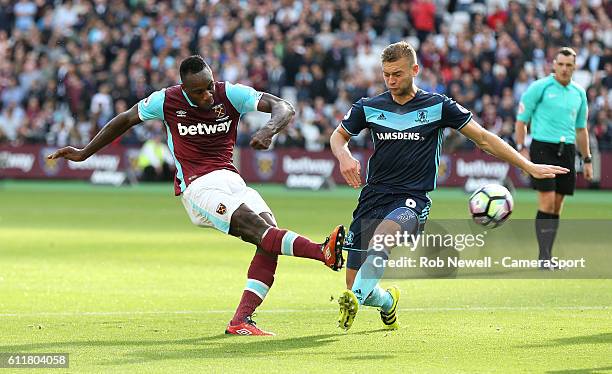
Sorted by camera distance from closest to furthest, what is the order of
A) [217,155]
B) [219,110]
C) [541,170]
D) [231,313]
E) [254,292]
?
[541,170] → [254,292] → [219,110] → [217,155] → [231,313]

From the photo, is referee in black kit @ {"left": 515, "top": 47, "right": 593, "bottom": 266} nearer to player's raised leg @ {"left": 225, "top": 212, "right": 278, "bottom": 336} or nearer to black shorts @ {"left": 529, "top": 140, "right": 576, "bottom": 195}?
black shorts @ {"left": 529, "top": 140, "right": 576, "bottom": 195}

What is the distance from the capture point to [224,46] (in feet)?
111

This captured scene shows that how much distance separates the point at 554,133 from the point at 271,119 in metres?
5.76

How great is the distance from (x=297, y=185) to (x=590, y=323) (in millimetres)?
20383

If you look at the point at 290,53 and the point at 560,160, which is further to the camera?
the point at 290,53

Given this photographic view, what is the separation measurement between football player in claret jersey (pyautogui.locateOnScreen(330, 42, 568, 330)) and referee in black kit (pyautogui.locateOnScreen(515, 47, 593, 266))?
4853 millimetres

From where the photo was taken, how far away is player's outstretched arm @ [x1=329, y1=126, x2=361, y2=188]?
882cm

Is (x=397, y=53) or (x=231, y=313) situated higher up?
(x=397, y=53)

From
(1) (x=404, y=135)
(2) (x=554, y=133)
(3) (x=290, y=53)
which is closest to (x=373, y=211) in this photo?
(1) (x=404, y=135)

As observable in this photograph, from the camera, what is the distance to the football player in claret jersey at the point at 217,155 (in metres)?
9.39

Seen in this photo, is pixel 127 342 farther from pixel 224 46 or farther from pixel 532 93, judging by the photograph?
pixel 224 46

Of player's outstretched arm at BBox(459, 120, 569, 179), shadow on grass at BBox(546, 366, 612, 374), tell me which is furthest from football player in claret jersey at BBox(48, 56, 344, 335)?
shadow on grass at BBox(546, 366, 612, 374)

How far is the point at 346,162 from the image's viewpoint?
8883 mm

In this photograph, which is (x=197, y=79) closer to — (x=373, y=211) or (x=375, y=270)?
(x=373, y=211)
